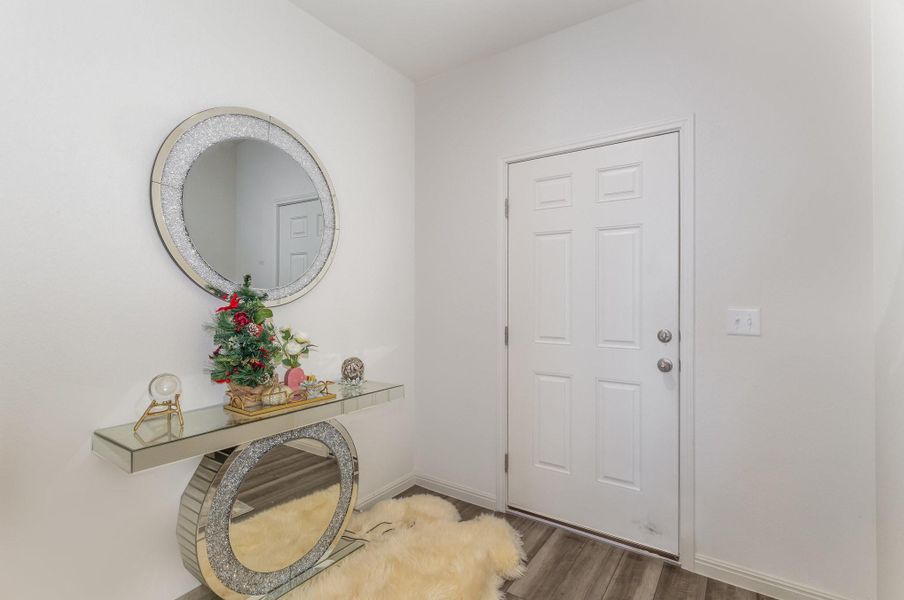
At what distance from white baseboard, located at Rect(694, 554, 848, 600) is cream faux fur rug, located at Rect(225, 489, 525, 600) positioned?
2.69ft

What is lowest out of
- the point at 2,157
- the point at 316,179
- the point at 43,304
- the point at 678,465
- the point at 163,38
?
the point at 678,465

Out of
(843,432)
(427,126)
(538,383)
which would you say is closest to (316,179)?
(427,126)

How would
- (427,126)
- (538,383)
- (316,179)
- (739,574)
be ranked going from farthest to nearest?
(427,126) → (538,383) → (316,179) → (739,574)

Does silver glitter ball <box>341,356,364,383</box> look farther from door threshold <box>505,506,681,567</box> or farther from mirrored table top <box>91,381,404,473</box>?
door threshold <box>505,506,681,567</box>

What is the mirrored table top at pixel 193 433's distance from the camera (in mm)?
1258

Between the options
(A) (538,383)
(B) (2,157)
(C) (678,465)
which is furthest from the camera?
(A) (538,383)

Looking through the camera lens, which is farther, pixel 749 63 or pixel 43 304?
pixel 749 63

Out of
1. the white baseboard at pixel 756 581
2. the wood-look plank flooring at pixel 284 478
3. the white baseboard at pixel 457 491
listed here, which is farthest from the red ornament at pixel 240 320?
the white baseboard at pixel 756 581

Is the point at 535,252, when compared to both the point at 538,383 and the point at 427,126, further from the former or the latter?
the point at 427,126

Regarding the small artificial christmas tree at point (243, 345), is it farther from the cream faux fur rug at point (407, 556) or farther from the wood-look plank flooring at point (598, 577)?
the wood-look plank flooring at point (598, 577)

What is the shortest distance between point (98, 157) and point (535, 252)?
1.93 metres

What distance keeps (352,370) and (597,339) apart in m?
1.25

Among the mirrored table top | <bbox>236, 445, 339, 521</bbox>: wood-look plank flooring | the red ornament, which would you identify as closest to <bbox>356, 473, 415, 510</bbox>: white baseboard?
<bbox>236, 445, 339, 521</bbox>: wood-look plank flooring

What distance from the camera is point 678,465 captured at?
1985mm
